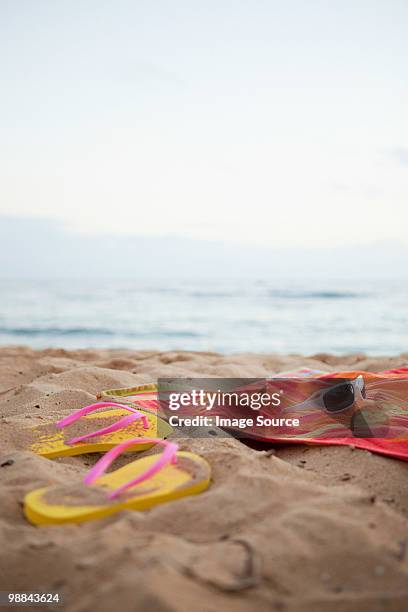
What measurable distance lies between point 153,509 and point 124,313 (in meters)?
11.3

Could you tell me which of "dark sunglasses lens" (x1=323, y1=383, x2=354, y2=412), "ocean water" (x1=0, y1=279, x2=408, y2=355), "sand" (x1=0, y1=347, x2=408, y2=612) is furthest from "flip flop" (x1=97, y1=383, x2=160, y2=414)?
"ocean water" (x1=0, y1=279, x2=408, y2=355)

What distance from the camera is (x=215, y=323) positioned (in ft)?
34.8

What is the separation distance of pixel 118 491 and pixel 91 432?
638 mm

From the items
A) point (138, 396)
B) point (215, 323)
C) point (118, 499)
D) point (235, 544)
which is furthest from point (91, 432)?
point (215, 323)

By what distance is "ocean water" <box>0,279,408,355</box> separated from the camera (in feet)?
25.7

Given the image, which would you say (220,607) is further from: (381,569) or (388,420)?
(388,420)

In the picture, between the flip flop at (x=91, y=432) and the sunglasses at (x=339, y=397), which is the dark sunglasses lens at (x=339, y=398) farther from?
the flip flop at (x=91, y=432)

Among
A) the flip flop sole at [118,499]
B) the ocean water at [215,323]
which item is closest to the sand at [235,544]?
the flip flop sole at [118,499]

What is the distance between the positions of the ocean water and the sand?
584cm

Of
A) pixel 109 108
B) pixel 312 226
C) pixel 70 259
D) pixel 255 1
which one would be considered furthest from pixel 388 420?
pixel 70 259

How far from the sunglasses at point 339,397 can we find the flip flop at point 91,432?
713 mm

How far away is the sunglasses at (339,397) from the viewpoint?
6.37ft

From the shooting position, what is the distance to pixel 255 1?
7246mm

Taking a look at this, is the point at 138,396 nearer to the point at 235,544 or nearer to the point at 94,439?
the point at 94,439
